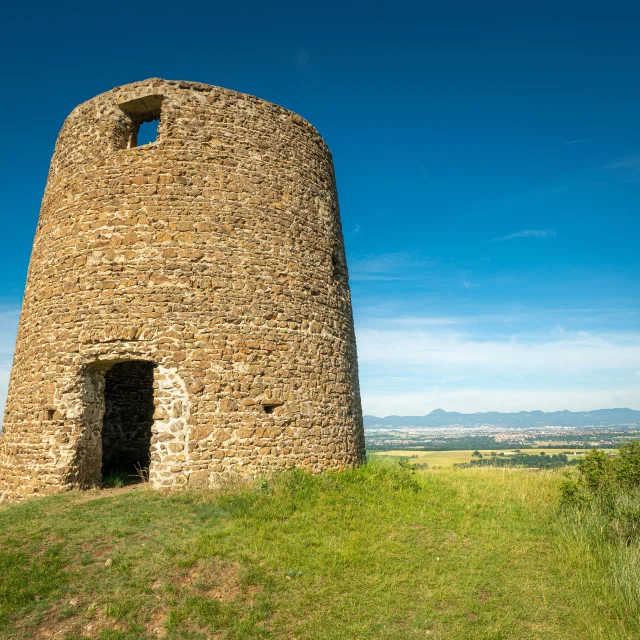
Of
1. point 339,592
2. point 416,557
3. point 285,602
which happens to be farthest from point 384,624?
point 416,557

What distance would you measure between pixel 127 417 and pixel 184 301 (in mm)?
5191

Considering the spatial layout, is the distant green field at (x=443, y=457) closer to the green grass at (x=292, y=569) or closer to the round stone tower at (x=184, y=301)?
the round stone tower at (x=184, y=301)

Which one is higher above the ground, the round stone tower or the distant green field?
the round stone tower

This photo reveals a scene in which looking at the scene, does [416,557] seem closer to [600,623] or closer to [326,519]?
[326,519]

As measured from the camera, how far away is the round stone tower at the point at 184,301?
376 inches

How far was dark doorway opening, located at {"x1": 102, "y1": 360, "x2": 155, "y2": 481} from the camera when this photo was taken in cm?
1296

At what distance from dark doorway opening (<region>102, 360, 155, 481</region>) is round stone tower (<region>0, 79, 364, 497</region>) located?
8.37 ft

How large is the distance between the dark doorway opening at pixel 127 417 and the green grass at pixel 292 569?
4.02 metres

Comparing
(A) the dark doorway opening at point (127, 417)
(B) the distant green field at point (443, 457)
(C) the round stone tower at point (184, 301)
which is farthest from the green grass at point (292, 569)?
(B) the distant green field at point (443, 457)

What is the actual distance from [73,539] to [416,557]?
16.0 feet

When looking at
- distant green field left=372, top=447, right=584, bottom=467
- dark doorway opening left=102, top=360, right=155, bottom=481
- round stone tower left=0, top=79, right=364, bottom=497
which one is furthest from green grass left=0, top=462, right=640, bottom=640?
distant green field left=372, top=447, right=584, bottom=467

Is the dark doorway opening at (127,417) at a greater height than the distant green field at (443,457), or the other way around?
the dark doorway opening at (127,417)

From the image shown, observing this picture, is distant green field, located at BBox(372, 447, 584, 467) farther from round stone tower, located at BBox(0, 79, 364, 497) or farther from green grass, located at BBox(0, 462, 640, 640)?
green grass, located at BBox(0, 462, 640, 640)

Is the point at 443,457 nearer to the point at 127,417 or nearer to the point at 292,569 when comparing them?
the point at 127,417
